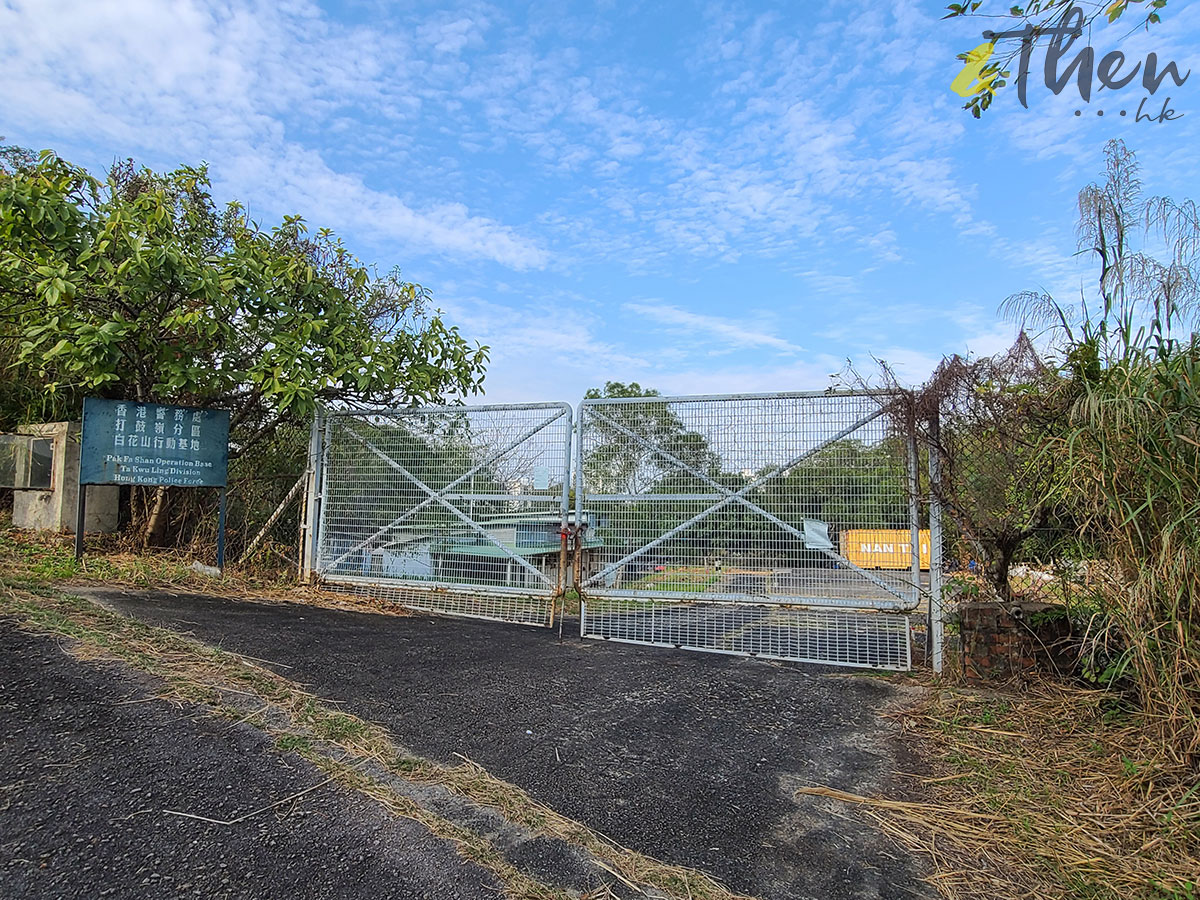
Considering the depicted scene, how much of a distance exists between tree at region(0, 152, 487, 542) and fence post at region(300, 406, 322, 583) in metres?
0.41

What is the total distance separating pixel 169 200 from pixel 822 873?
864cm

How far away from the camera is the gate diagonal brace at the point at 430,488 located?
6.35 meters

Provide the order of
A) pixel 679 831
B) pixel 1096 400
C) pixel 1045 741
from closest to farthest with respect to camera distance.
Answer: pixel 679 831, pixel 1096 400, pixel 1045 741

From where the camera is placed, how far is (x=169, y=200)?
299 inches

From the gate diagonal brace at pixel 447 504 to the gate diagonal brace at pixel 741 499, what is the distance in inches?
28.1

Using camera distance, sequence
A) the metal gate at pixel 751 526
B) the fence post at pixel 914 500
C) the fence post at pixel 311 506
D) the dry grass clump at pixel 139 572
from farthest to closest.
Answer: the fence post at pixel 311 506
the dry grass clump at pixel 139 572
the metal gate at pixel 751 526
the fence post at pixel 914 500

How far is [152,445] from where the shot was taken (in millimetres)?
6609

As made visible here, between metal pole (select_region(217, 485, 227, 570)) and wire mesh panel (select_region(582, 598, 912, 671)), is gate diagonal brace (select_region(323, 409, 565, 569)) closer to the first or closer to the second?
metal pole (select_region(217, 485, 227, 570))

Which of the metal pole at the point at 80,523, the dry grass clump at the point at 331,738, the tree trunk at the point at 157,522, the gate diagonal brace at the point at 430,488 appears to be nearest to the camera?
the dry grass clump at the point at 331,738

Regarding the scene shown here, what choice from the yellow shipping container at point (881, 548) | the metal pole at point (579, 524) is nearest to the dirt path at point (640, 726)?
the metal pole at point (579, 524)

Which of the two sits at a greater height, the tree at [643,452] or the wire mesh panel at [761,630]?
the tree at [643,452]

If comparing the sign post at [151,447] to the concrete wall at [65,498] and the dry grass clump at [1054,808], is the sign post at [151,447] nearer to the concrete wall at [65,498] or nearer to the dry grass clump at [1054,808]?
the concrete wall at [65,498]

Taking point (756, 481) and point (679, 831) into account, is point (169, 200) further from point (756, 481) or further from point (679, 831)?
point (679, 831)

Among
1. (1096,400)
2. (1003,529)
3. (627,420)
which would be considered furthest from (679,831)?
(627,420)
